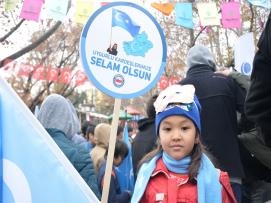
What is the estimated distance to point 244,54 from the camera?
6973 millimetres

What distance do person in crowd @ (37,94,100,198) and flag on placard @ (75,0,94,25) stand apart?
5422 millimetres

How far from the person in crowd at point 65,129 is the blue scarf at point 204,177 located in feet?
2.56

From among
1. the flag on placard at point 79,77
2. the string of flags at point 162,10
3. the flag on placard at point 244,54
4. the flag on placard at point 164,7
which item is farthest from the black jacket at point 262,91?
the flag on placard at point 79,77

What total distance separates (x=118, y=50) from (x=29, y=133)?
53.7 inches

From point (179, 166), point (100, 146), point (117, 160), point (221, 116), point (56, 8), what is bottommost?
point (117, 160)

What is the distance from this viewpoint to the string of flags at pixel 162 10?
27.2ft

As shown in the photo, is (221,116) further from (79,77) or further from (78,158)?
(79,77)

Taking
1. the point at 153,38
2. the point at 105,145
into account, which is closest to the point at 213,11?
the point at 105,145

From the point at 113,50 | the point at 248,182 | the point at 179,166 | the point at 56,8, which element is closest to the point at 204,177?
the point at 179,166

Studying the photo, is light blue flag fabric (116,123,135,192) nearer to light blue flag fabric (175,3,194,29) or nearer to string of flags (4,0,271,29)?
string of flags (4,0,271,29)

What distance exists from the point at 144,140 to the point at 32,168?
233cm

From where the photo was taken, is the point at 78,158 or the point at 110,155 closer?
the point at 110,155

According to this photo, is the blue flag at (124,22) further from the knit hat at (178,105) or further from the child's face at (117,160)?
the child's face at (117,160)

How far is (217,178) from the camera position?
102 inches
